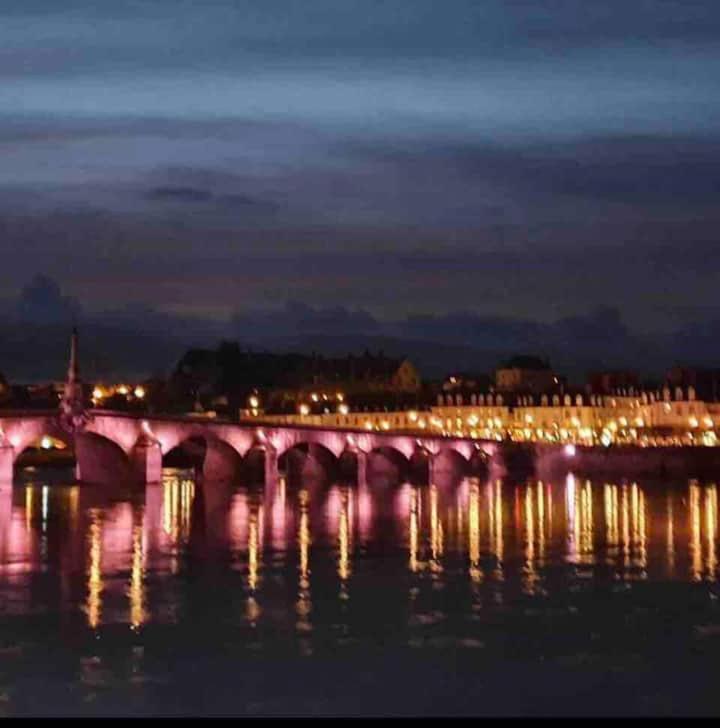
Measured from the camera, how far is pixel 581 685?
25.9m

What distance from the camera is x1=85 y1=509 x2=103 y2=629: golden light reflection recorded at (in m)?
33.1

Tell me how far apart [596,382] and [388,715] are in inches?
4767

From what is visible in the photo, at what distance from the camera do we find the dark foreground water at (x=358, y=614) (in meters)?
25.4

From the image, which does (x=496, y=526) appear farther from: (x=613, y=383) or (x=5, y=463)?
(x=613, y=383)

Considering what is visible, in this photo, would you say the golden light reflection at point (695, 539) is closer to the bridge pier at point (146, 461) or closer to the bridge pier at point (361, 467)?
the bridge pier at point (361, 467)

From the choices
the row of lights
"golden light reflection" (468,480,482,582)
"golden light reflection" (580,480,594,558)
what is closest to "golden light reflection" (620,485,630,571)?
"golden light reflection" (580,480,594,558)

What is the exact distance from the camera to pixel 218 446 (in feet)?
298

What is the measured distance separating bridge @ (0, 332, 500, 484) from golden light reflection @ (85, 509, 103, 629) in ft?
68.3

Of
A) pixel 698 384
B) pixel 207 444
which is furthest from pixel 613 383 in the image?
pixel 207 444

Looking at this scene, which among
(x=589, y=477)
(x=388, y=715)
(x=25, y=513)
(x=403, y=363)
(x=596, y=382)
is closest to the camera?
(x=388, y=715)

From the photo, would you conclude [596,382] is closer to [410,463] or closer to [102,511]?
[410,463]

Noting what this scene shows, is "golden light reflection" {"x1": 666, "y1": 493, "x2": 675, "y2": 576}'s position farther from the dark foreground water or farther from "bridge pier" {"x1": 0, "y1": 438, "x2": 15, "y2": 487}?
"bridge pier" {"x1": 0, "y1": 438, "x2": 15, "y2": 487}

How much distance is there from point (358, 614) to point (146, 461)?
4764cm

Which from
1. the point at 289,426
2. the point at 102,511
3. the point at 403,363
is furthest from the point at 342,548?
the point at 403,363
